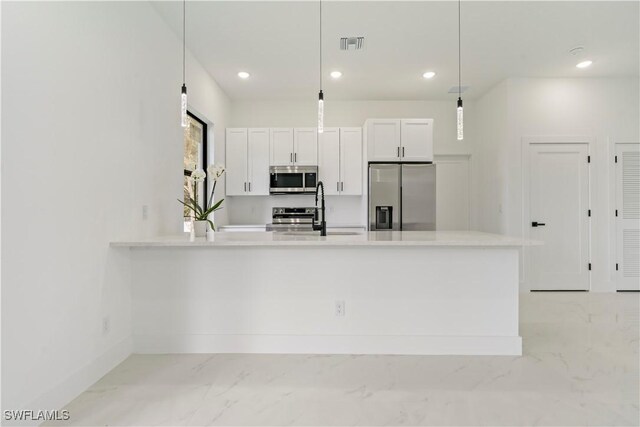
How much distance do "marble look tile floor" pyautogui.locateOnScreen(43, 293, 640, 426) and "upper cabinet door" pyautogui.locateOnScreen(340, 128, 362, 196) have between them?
2904 millimetres

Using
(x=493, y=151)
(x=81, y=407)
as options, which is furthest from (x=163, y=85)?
(x=493, y=151)

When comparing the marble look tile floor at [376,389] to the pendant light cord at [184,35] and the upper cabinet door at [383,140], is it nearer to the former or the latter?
the pendant light cord at [184,35]

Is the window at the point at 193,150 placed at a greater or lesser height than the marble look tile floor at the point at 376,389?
greater

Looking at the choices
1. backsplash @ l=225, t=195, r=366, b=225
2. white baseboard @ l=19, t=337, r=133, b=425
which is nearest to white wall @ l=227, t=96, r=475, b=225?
backsplash @ l=225, t=195, r=366, b=225

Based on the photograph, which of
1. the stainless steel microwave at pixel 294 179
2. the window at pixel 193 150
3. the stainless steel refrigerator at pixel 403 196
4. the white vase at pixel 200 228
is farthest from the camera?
the stainless steel microwave at pixel 294 179

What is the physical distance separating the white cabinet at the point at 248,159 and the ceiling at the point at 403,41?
667 mm

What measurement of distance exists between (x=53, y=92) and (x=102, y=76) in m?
0.49

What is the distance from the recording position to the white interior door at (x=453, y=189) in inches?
216

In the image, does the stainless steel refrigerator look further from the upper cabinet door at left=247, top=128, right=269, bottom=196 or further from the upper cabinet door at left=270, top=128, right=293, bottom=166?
the upper cabinet door at left=247, top=128, right=269, bottom=196

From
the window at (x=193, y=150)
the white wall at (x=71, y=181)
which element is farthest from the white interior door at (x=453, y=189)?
the white wall at (x=71, y=181)

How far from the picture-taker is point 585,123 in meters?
4.49

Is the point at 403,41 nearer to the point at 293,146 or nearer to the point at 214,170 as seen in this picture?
the point at 293,146

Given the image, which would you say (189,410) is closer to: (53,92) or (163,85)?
(53,92)

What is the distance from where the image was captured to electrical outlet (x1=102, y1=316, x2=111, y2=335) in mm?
A: 2236
